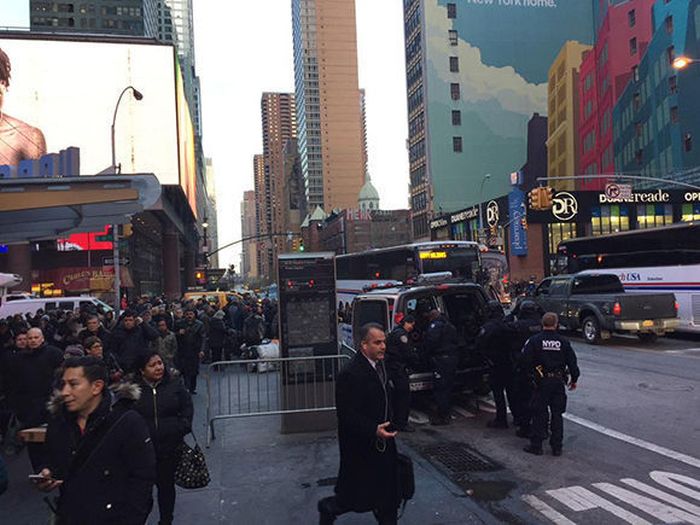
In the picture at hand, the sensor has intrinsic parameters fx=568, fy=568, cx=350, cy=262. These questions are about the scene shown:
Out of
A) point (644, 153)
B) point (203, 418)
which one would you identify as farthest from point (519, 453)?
point (644, 153)

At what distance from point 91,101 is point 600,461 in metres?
48.6

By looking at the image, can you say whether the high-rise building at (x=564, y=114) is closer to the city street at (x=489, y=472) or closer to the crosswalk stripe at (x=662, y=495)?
the city street at (x=489, y=472)

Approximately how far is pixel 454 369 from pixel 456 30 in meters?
81.3

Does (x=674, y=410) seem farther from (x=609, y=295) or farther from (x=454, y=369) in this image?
(x=609, y=295)

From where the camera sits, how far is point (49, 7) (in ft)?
371

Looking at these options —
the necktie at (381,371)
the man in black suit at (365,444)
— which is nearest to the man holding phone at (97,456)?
the man in black suit at (365,444)

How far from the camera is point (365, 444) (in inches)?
162

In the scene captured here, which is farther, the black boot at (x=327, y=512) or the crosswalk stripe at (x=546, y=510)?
the crosswalk stripe at (x=546, y=510)

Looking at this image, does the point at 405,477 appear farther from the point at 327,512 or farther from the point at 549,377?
the point at 549,377

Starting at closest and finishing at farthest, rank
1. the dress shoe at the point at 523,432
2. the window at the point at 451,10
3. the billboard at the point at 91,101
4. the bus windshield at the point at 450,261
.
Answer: the dress shoe at the point at 523,432
the bus windshield at the point at 450,261
the billboard at the point at 91,101
the window at the point at 451,10

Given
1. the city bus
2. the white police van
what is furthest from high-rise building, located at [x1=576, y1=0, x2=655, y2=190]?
the white police van

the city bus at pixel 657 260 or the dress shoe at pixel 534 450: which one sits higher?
the city bus at pixel 657 260

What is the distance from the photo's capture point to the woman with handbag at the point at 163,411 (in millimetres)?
4434

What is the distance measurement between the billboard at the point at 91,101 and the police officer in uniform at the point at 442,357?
40.4 meters
